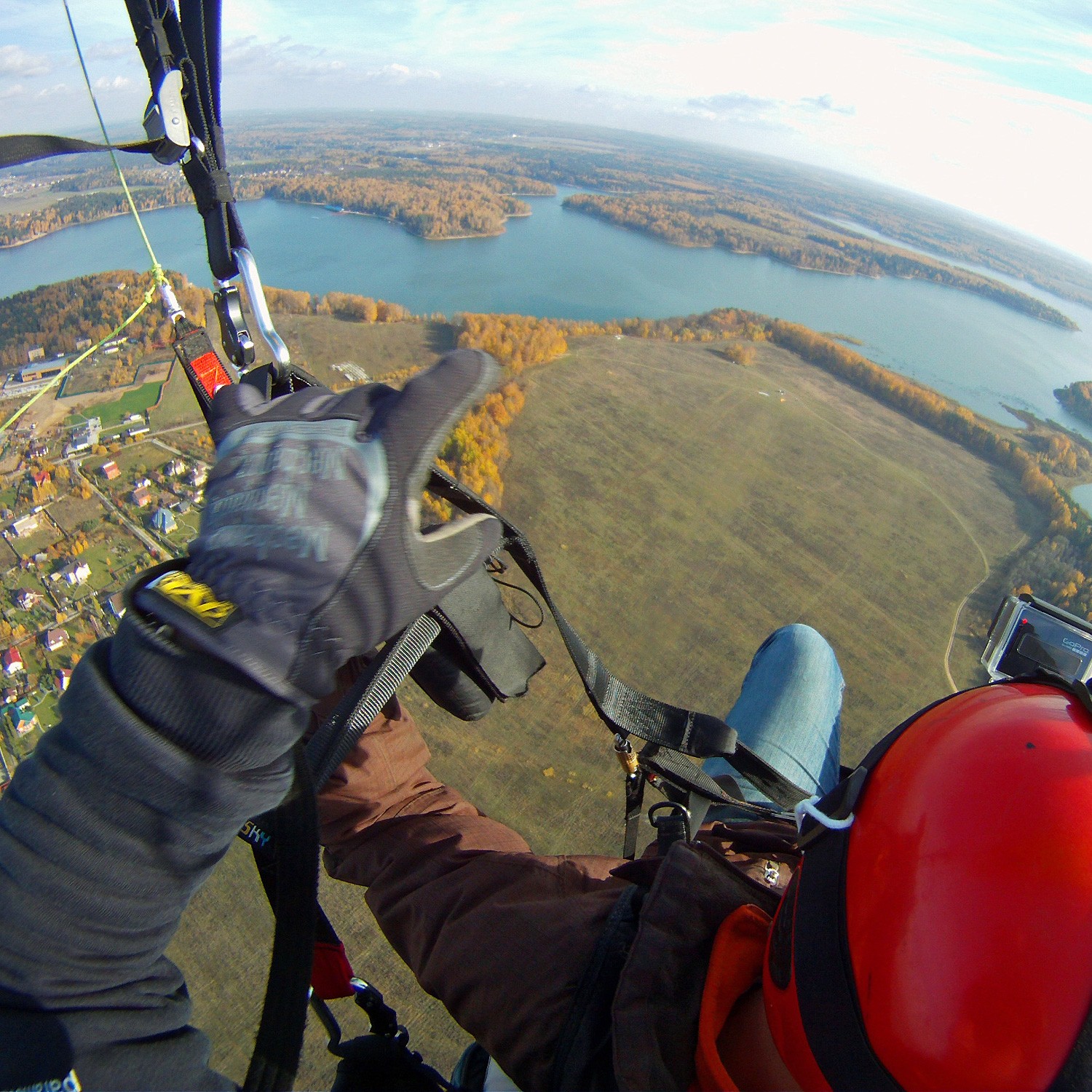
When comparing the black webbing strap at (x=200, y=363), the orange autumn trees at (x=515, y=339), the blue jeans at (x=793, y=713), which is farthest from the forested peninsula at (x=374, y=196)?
the blue jeans at (x=793, y=713)

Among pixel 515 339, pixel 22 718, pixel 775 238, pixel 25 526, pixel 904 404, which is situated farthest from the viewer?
pixel 775 238

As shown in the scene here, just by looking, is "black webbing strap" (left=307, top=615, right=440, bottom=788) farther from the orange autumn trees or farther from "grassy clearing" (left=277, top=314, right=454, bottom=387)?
the orange autumn trees

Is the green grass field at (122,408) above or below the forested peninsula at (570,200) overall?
below

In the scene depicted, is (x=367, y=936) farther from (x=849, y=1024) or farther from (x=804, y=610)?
(x=804, y=610)

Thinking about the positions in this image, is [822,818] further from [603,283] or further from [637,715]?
[603,283]

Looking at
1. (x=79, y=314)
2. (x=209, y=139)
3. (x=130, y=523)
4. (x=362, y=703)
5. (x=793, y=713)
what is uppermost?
(x=209, y=139)

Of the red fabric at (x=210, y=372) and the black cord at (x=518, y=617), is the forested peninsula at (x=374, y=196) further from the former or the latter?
the black cord at (x=518, y=617)

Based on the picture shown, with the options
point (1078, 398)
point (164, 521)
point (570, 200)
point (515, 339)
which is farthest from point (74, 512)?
point (570, 200)
